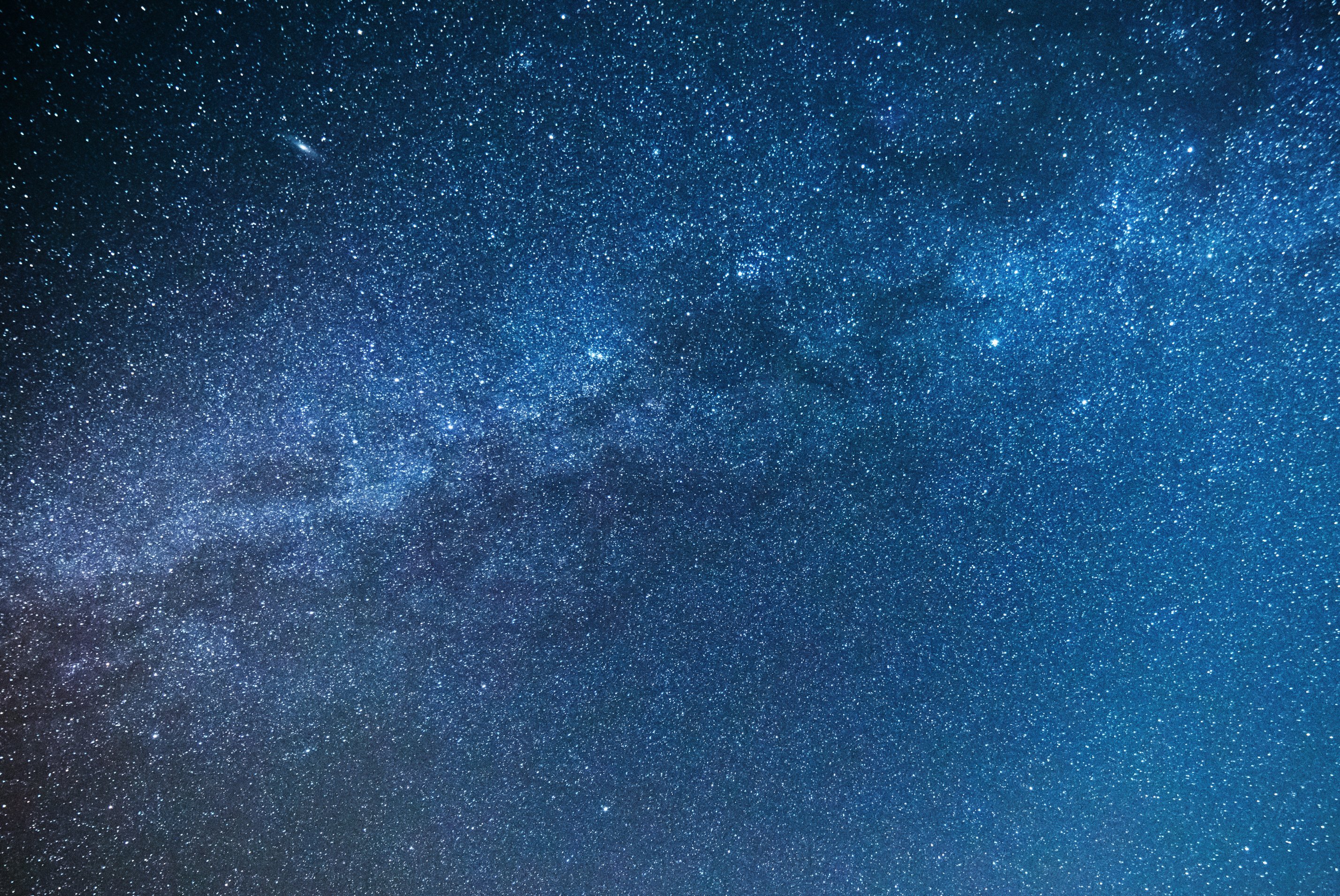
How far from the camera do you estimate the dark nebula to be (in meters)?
1.12

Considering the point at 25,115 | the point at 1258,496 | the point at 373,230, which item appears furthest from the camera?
the point at 1258,496

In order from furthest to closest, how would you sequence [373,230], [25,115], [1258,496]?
[1258,496], [373,230], [25,115]

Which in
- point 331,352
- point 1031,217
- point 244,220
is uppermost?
point 1031,217

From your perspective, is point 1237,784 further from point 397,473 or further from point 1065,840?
point 397,473

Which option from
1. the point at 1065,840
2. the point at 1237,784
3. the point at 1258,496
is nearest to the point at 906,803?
the point at 1065,840

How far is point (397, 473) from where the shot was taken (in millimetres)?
1258

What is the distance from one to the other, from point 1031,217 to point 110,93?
1.82m

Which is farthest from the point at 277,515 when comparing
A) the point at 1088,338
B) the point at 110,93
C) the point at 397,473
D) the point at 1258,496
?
the point at 1258,496

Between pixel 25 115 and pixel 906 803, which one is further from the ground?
pixel 25 115

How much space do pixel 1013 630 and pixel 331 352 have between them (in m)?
1.64

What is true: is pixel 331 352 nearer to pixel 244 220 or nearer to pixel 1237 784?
pixel 244 220

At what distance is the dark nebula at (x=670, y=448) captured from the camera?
3.69 feet

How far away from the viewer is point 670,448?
1.29 metres

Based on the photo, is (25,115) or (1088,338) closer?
(25,115)
